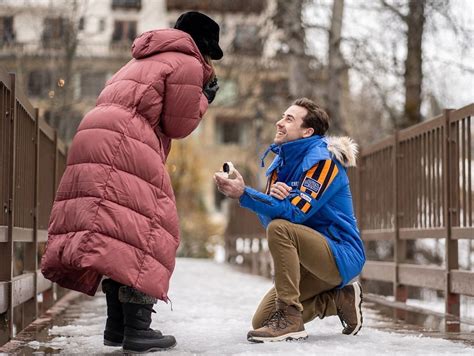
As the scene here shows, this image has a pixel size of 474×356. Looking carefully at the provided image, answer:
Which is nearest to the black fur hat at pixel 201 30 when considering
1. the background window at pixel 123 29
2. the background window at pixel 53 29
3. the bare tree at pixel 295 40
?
the bare tree at pixel 295 40

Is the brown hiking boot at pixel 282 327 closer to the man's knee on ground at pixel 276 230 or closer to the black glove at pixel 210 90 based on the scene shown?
the man's knee on ground at pixel 276 230

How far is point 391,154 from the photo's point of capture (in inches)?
378

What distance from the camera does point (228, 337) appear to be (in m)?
5.48

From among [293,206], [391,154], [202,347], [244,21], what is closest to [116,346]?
[202,347]

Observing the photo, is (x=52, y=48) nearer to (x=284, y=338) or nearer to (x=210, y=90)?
(x=210, y=90)

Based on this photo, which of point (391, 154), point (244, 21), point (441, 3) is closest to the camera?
A: point (391, 154)

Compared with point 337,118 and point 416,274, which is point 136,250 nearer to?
point 416,274

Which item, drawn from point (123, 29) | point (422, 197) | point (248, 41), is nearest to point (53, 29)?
point (248, 41)

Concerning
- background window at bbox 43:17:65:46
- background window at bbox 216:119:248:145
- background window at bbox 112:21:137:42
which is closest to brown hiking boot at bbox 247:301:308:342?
background window at bbox 43:17:65:46

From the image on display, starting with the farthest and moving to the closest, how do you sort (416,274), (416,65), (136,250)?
(416,65) → (416,274) → (136,250)

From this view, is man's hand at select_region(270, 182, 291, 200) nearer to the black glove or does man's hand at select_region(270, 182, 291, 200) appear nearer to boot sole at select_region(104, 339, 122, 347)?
the black glove

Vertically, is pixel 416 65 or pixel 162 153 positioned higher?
pixel 416 65

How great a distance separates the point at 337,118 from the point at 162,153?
1273cm

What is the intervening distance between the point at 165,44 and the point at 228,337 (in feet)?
5.45
